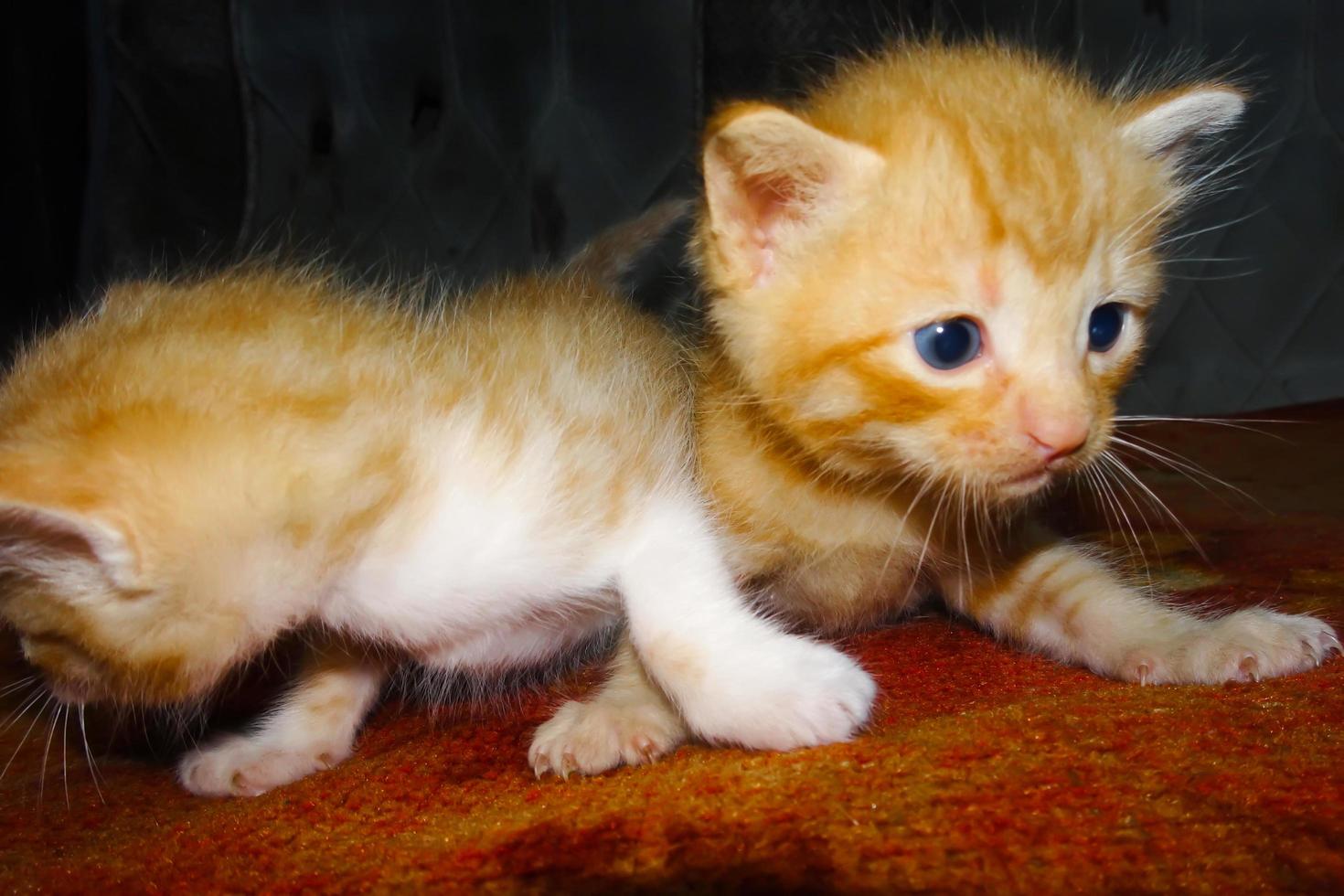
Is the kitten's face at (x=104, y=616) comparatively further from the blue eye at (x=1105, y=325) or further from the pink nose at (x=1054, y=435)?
the blue eye at (x=1105, y=325)

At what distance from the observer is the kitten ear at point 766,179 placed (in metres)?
0.95

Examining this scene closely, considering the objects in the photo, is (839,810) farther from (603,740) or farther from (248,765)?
(248,765)

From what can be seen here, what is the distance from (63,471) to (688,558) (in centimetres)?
48

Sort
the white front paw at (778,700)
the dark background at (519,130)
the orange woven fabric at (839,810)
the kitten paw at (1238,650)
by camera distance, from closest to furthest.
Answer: the orange woven fabric at (839,810) → the white front paw at (778,700) → the kitten paw at (1238,650) → the dark background at (519,130)

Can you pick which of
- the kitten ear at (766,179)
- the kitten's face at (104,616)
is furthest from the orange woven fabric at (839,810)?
the kitten ear at (766,179)

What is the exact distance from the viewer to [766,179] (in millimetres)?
1007

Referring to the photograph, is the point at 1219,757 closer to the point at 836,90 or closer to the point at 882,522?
the point at 882,522

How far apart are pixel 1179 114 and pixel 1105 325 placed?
0.75ft

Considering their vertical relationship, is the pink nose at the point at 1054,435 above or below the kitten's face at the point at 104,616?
above

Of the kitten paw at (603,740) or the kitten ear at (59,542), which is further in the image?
the kitten paw at (603,740)

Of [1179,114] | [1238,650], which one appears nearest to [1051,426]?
[1238,650]

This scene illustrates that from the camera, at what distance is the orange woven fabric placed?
68 centimetres

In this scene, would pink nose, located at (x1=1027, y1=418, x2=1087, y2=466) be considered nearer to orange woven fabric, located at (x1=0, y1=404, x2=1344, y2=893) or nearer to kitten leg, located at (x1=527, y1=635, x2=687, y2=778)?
orange woven fabric, located at (x1=0, y1=404, x2=1344, y2=893)

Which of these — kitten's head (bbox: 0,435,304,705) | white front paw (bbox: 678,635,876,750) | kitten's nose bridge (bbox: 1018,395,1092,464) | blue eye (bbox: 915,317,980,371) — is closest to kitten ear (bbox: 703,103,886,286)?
blue eye (bbox: 915,317,980,371)
